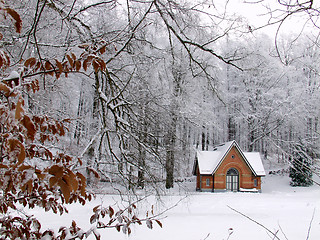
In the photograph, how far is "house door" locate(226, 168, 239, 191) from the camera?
17938mm

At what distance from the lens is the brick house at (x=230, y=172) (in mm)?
17703

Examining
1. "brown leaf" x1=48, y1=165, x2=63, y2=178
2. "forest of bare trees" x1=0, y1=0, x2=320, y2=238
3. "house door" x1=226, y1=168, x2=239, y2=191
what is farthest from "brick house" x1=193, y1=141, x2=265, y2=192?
"brown leaf" x1=48, y1=165, x2=63, y2=178

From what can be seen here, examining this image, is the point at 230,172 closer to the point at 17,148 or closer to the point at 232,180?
the point at 232,180

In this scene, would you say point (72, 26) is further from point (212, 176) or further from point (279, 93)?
point (279, 93)

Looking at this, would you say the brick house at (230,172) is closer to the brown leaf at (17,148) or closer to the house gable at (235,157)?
the house gable at (235,157)

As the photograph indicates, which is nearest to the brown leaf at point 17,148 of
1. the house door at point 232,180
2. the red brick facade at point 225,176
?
the red brick facade at point 225,176

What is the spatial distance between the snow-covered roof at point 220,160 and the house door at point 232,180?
1.04m

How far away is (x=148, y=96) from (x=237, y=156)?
1527 centimetres

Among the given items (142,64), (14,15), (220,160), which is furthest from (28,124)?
(220,160)

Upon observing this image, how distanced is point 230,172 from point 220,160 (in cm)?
118

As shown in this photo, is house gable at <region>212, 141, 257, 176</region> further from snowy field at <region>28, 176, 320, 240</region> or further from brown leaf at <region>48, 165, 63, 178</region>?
brown leaf at <region>48, 165, 63, 178</region>

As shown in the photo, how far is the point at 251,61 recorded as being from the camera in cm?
319

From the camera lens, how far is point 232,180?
59.2 ft

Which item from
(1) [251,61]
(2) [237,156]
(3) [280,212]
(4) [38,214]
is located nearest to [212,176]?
(2) [237,156]
